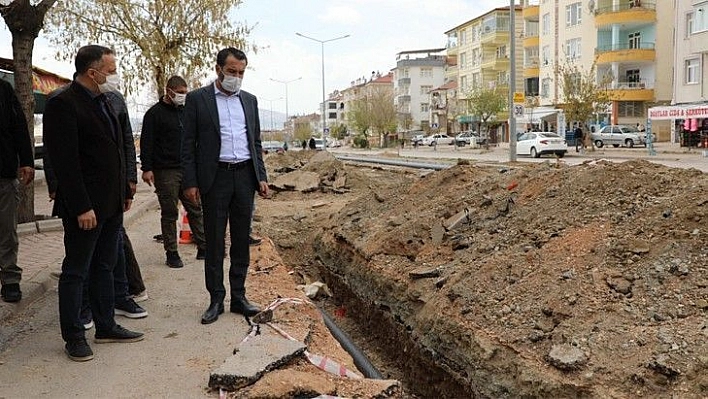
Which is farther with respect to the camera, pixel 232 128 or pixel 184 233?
pixel 184 233

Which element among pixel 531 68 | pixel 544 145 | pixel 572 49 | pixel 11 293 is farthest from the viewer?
pixel 531 68

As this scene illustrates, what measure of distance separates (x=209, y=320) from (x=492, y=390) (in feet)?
7.58

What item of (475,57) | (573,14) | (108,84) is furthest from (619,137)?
(108,84)

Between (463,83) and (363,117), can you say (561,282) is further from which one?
(463,83)

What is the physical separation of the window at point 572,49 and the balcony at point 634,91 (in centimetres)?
516

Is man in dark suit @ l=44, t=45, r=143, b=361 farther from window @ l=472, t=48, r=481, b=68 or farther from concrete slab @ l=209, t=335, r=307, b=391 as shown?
window @ l=472, t=48, r=481, b=68

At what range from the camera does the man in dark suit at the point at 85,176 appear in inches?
166

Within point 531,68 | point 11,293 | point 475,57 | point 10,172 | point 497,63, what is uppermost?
point 475,57

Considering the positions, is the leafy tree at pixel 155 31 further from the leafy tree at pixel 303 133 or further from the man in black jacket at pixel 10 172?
the leafy tree at pixel 303 133

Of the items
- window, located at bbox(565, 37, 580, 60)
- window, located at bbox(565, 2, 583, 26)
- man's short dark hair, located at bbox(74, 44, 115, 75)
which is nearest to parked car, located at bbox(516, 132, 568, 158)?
window, located at bbox(565, 37, 580, 60)

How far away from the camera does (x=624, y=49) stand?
48500 millimetres

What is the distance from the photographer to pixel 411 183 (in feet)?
41.2

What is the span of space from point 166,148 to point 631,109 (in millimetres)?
48620

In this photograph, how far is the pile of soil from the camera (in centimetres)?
492
